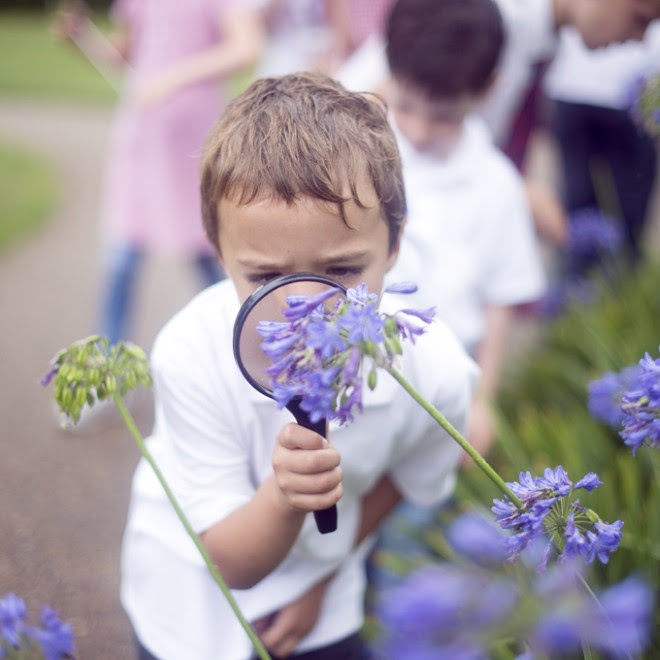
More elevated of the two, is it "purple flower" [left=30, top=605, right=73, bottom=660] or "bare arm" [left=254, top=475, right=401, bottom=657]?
"purple flower" [left=30, top=605, right=73, bottom=660]

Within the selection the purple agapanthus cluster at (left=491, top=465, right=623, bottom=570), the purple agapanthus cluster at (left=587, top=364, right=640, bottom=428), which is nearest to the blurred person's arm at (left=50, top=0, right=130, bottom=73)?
the purple agapanthus cluster at (left=587, top=364, right=640, bottom=428)

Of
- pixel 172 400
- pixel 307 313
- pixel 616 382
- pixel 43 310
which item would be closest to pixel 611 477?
pixel 616 382

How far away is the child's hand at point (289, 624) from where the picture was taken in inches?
74.4

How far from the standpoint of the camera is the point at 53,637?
3.44ft

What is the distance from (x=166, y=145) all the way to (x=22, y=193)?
150 inches

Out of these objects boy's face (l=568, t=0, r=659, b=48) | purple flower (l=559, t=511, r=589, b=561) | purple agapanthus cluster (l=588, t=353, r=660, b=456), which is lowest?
purple flower (l=559, t=511, r=589, b=561)

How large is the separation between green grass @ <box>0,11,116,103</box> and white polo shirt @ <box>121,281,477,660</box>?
8995 mm

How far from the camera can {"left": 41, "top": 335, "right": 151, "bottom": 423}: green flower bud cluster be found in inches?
50.8

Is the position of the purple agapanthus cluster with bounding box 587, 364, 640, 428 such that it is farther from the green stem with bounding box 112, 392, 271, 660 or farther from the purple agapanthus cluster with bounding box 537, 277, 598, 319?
the purple agapanthus cluster with bounding box 537, 277, 598, 319

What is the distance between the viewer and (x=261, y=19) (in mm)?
4168

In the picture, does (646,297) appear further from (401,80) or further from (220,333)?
(220,333)

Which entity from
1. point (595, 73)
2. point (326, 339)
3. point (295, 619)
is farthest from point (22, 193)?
point (326, 339)

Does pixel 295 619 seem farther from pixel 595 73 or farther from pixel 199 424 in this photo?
pixel 595 73

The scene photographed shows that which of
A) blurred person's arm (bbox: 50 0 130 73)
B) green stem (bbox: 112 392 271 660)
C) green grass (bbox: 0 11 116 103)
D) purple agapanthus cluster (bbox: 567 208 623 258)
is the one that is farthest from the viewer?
green grass (bbox: 0 11 116 103)
